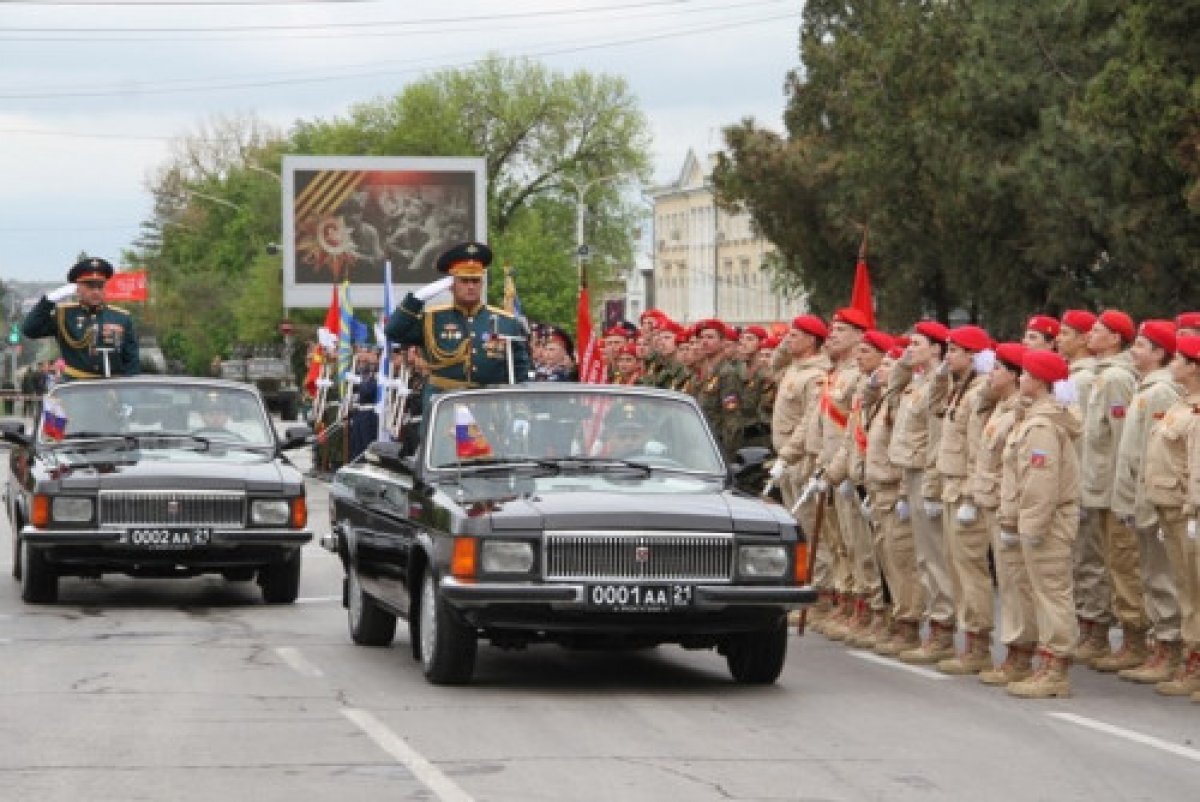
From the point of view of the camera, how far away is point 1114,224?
3788 cm

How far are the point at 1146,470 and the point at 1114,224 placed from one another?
77.0ft

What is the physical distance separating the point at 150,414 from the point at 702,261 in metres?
126

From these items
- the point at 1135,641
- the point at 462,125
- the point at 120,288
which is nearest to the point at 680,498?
the point at 1135,641

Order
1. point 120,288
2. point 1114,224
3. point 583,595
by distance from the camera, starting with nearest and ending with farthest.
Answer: point 583,595, point 1114,224, point 120,288

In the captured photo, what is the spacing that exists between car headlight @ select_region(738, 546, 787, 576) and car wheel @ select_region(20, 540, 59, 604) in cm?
661

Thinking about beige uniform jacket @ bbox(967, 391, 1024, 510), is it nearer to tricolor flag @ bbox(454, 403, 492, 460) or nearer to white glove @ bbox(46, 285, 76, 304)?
tricolor flag @ bbox(454, 403, 492, 460)

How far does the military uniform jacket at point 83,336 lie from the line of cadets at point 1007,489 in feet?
19.8

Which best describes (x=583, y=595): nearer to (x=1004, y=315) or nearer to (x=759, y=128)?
(x=1004, y=315)

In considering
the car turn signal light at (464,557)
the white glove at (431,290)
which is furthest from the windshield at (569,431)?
the white glove at (431,290)

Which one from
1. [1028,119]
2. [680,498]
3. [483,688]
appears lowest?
[483,688]

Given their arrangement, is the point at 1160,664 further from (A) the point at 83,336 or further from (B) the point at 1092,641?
(A) the point at 83,336

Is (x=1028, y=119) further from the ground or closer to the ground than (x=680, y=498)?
further from the ground

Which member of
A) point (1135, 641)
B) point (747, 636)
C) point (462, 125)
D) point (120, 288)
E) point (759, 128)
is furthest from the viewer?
point (120, 288)

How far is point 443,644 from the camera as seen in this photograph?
13.9 m
